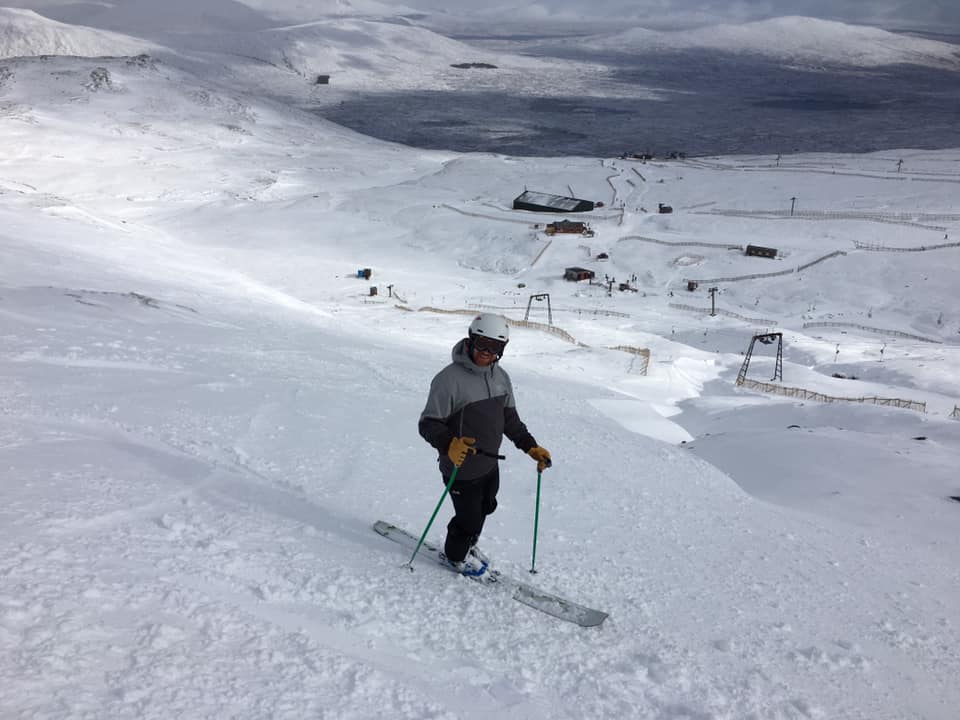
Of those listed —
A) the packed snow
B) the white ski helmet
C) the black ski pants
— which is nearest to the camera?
the packed snow

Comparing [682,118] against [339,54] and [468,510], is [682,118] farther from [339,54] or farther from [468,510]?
[468,510]

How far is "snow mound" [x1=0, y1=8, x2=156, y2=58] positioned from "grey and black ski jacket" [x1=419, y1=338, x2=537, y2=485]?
549ft

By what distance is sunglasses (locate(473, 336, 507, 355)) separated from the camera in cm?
443

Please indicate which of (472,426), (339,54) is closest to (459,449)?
(472,426)

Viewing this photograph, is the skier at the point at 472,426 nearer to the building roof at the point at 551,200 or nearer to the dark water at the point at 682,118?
the building roof at the point at 551,200

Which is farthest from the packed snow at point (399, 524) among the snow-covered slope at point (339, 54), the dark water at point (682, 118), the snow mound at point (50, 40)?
the snow-covered slope at point (339, 54)

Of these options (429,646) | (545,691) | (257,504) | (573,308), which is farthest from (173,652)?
(573,308)

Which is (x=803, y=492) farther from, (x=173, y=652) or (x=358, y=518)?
(x=173, y=652)

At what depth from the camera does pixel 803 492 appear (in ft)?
26.9

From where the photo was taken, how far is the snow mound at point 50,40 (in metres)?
143

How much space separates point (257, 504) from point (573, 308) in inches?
1329

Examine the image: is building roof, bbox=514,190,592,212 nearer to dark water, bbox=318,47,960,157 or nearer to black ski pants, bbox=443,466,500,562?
dark water, bbox=318,47,960,157

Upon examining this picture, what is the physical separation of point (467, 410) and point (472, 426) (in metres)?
0.11

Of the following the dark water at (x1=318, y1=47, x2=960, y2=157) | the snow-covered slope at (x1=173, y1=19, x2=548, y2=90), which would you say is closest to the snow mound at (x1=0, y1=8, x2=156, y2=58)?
the snow-covered slope at (x1=173, y1=19, x2=548, y2=90)
